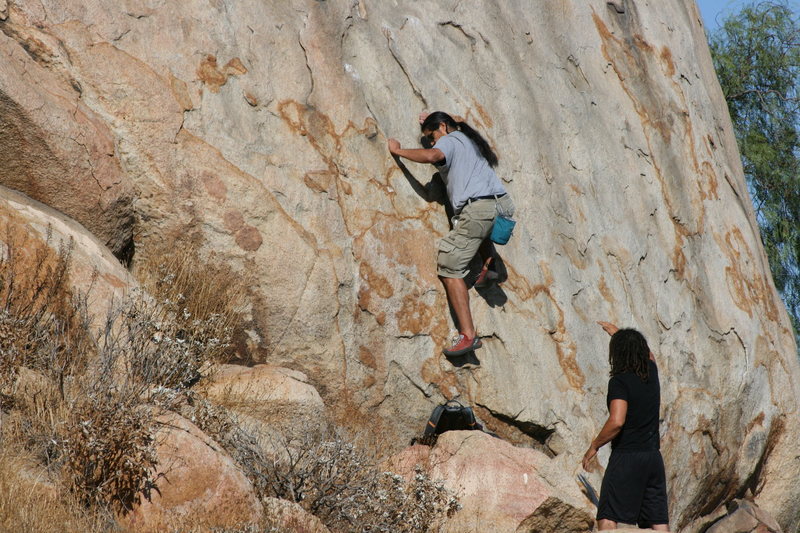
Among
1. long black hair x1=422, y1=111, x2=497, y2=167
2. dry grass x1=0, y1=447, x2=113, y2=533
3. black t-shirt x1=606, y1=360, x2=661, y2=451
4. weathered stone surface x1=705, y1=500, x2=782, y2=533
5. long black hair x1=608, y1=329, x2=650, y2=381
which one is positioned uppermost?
long black hair x1=422, y1=111, x2=497, y2=167

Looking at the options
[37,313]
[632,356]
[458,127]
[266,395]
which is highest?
[458,127]

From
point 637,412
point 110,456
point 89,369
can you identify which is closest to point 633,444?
point 637,412

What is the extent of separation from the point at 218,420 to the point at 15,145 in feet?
7.54

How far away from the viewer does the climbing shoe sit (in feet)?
23.0

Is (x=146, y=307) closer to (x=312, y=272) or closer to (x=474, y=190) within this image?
(x=312, y=272)

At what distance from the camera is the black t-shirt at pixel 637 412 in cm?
573

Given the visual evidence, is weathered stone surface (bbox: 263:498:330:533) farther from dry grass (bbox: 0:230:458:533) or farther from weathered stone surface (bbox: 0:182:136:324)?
weathered stone surface (bbox: 0:182:136:324)

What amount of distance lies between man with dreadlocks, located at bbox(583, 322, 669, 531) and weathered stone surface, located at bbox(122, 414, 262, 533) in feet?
7.72

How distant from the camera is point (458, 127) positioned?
7500 millimetres

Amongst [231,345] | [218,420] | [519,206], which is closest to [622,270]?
[519,206]

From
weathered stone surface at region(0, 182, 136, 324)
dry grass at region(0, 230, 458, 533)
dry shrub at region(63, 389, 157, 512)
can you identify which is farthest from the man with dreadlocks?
weathered stone surface at region(0, 182, 136, 324)

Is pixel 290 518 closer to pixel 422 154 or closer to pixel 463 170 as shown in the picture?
pixel 422 154

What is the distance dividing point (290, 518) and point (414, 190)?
3.38 m

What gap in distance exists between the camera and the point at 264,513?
15.6 feet
